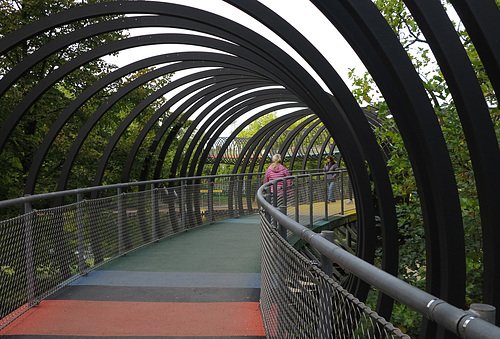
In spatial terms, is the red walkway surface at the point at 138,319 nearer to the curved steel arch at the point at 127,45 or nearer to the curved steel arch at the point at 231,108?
the curved steel arch at the point at 127,45

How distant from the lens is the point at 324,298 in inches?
95.6

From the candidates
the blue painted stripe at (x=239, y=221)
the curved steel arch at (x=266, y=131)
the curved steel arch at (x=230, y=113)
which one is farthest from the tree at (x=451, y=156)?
the curved steel arch at (x=266, y=131)

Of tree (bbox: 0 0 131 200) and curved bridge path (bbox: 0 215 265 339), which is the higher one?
tree (bbox: 0 0 131 200)

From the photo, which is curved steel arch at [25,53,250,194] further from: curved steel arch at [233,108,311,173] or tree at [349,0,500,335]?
curved steel arch at [233,108,311,173]

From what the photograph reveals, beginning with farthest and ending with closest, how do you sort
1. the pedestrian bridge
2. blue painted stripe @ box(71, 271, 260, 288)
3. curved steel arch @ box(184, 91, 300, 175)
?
curved steel arch @ box(184, 91, 300, 175) → blue painted stripe @ box(71, 271, 260, 288) → the pedestrian bridge

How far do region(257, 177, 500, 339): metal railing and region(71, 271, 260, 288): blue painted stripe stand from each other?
1609 millimetres

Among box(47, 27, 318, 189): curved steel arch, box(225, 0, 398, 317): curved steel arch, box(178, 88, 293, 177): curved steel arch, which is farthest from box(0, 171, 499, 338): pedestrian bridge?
box(178, 88, 293, 177): curved steel arch

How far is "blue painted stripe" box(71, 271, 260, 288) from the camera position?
21.1ft

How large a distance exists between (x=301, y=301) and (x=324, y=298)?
0.71m

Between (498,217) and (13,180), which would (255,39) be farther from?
(13,180)

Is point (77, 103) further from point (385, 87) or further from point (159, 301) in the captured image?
point (385, 87)

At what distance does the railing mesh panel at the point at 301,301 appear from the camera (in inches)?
91.7

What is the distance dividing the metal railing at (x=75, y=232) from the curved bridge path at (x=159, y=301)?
0.17 m

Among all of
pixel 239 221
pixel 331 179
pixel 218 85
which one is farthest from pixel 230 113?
pixel 239 221
